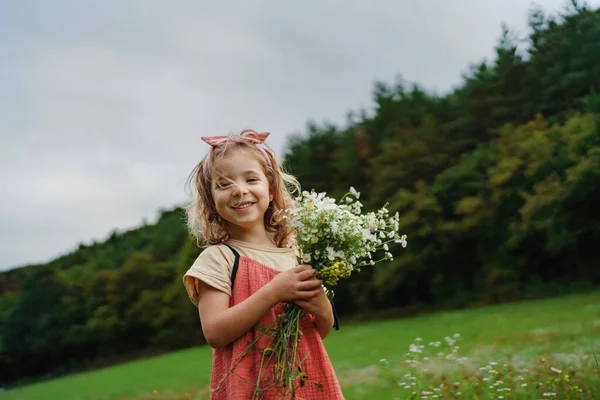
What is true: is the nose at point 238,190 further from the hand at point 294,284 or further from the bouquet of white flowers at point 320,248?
the hand at point 294,284

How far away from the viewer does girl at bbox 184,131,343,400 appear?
2537 mm

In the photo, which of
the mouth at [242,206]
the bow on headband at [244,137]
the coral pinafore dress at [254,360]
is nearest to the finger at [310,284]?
the coral pinafore dress at [254,360]

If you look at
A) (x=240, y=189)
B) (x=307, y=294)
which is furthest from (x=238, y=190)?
(x=307, y=294)

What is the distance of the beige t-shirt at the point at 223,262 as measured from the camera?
8.64 feet

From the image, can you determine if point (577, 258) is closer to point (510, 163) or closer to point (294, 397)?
point (510, 163)

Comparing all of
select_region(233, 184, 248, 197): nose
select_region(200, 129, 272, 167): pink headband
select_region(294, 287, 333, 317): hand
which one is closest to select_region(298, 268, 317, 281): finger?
select_region(294, 287, 333, 317): hand

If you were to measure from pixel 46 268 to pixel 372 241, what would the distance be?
124ft

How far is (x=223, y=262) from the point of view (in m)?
2.70

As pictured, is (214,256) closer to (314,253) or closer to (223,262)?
(223,262)

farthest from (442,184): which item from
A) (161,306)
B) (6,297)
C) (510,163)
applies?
(6,297)

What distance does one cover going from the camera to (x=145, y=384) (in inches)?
690

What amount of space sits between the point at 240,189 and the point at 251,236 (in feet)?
0.84

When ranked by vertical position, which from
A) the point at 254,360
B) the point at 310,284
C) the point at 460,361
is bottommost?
the point at 460,361

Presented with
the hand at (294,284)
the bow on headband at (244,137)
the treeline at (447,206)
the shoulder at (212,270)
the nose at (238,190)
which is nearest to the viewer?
the hand at (294,284)
